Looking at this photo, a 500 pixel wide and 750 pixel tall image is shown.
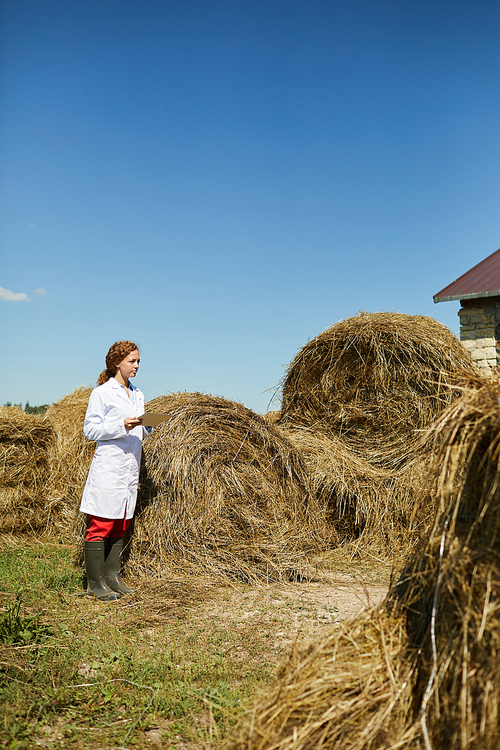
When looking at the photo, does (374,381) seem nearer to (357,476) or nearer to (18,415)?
(357,476)

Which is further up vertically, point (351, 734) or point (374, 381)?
point (374, 381)

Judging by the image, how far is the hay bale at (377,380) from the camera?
7.19 metres

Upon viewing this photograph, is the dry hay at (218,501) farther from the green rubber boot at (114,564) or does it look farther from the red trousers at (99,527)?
the red trousers at (99,527)

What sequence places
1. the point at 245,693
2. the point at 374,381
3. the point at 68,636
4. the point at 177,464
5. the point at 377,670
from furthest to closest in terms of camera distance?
the point at 374,381 → the point at 177,464 → the point at 68,636 → the point at 245,693 → the point at 377,670

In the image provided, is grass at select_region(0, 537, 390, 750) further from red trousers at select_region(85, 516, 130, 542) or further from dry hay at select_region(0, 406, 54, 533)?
dry hay at select_region(0, 406, 54, 533)

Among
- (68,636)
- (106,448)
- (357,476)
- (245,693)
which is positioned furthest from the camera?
(357,476)

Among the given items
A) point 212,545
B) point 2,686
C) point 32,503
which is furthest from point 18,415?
point 2,686

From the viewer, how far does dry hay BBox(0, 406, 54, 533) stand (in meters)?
7.35

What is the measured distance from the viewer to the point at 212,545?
17.6ft

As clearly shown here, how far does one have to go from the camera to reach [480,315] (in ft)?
27.1

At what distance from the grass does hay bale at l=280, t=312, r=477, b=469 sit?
288cm

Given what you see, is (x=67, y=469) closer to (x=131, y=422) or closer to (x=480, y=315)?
(x=131, y=422)

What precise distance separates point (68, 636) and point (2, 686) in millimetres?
772

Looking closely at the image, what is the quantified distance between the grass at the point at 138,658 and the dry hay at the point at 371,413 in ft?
5.98
